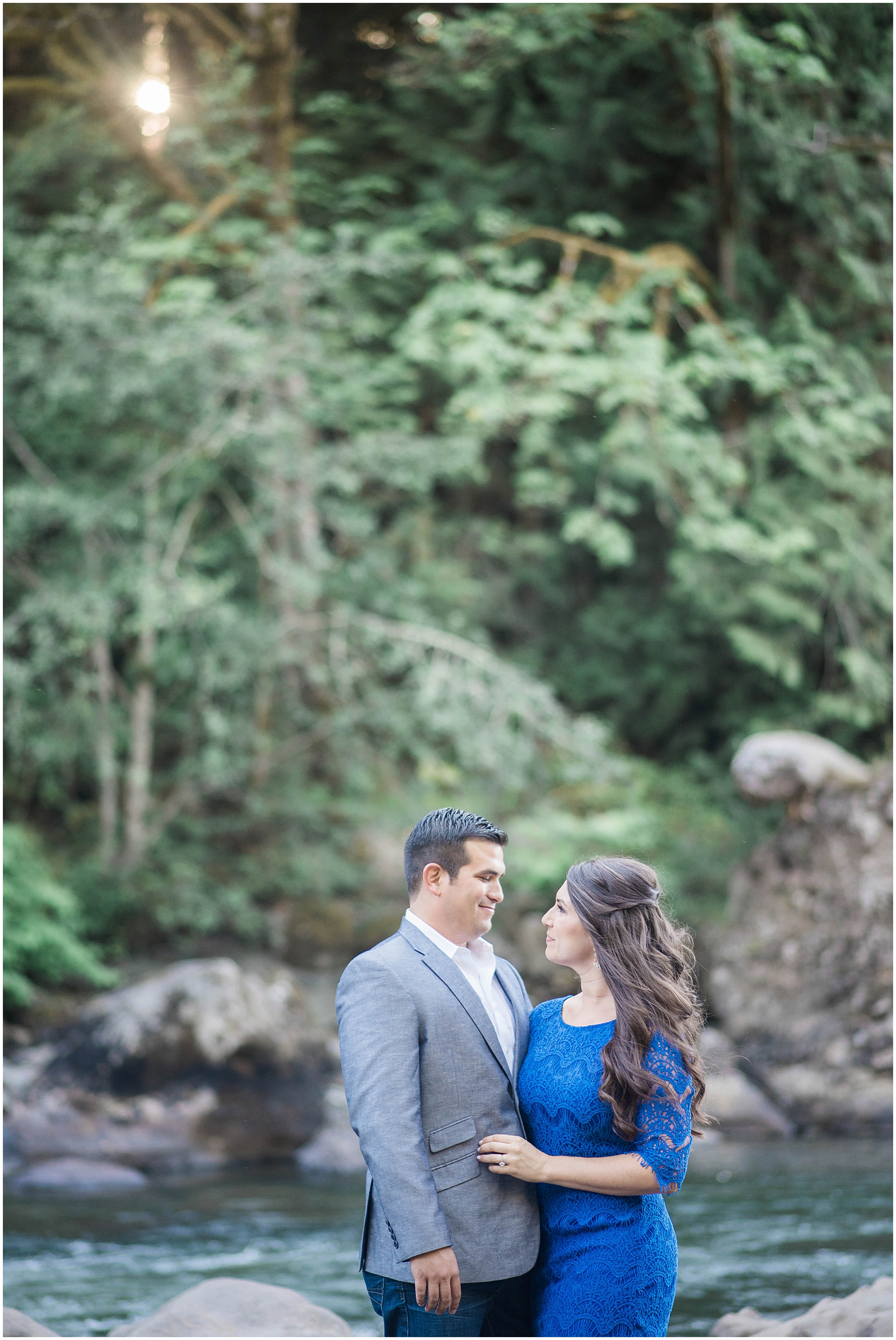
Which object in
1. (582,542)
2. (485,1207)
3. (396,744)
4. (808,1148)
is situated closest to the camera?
(485,1207)

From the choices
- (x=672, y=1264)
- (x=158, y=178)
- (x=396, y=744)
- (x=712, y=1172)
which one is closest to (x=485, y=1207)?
(x=672, y=1264)

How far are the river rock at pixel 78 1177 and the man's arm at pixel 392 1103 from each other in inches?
212

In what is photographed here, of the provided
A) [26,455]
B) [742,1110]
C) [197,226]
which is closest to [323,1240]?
[742,1110]

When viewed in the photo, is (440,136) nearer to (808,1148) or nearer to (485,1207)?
(808,1148)

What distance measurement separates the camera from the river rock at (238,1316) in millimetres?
3982

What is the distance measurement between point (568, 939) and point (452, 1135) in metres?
0.50

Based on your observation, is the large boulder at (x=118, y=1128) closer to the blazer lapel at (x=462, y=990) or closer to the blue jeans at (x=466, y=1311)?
the blue jeans at (x=466, y=1311)

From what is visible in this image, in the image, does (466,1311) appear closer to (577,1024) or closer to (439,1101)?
(439,1101)

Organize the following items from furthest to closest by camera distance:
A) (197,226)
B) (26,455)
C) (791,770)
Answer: (197,226), (791,770), (26,455)

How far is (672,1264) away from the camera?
8.58 ft

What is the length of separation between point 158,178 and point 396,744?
6241 mm

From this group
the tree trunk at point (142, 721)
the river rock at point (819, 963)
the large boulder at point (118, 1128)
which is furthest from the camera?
the tree trunk at point (142, 721)

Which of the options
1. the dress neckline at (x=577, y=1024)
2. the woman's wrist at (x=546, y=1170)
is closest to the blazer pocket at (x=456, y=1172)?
the woman's wrist at (x=546, y=1170)

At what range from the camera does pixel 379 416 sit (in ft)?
37.0
